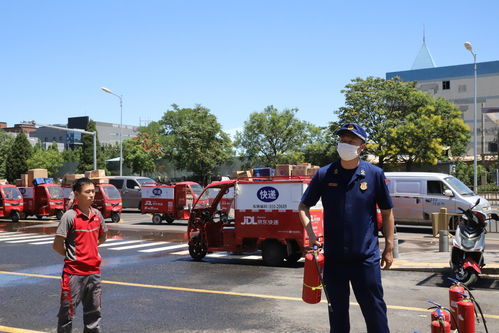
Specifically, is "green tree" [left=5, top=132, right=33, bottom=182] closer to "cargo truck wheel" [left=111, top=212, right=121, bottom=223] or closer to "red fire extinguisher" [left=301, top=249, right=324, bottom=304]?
"cargo truck wheel" [left=111, top=212, right=121, bottom=223]

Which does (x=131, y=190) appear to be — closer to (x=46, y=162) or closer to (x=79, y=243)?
(x=79, y=243)

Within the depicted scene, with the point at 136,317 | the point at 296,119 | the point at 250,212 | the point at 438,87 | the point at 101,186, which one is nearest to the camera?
the point at 136,317

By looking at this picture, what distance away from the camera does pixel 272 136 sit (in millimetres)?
59656

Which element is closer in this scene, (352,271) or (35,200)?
(352,271)

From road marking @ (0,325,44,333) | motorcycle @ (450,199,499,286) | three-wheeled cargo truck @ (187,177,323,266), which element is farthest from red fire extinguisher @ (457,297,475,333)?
three-wheeled cargo truck @ (187,177,323,266)

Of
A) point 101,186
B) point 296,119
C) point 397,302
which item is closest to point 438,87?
point 296,119

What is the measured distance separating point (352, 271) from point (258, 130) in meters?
55.2

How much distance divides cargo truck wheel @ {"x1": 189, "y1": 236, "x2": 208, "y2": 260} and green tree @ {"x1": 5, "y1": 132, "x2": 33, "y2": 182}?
71919mm

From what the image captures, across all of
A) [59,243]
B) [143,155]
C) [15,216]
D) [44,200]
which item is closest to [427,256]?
[59,243]

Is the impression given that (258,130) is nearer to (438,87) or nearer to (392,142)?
(392,142)

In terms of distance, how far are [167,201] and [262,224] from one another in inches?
493

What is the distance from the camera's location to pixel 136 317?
285 inches

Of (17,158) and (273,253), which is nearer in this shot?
(273,253)

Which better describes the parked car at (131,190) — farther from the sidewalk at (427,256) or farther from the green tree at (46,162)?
the green tree at (46,162)
